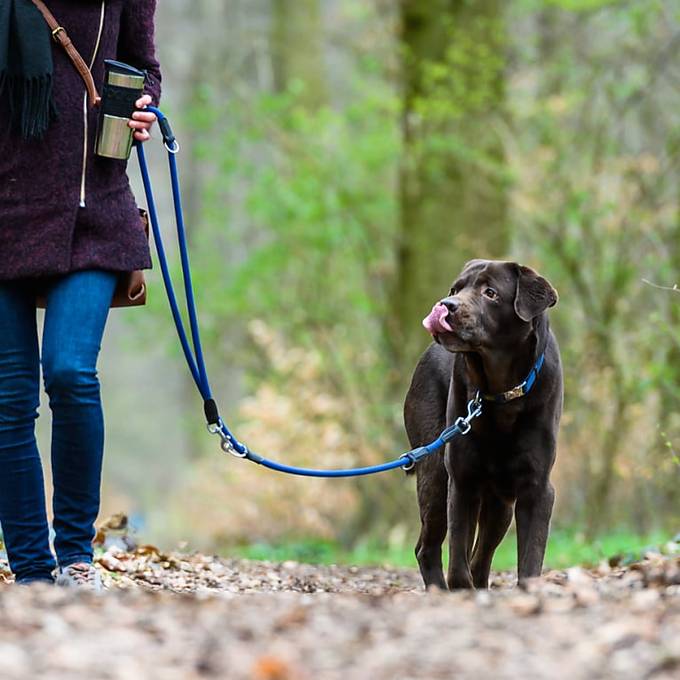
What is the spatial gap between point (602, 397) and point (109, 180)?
7.13 metres

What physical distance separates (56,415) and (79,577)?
594 mm

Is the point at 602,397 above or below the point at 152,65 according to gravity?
below

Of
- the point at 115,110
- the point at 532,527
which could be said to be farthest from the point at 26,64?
the point at 532,527

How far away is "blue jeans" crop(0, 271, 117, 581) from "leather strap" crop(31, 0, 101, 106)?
67 centimetres

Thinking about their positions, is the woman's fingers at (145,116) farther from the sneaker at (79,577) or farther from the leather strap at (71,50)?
the sneaker at (79,577)

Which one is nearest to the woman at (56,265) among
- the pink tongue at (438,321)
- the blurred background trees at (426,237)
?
the pink tongue at (438,321)

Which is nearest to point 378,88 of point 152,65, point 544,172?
point 544,172

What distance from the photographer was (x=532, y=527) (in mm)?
5070

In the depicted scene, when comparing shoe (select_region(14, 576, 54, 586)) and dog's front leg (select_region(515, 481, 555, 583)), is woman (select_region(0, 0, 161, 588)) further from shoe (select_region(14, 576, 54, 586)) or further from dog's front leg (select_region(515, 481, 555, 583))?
dog's front leg (select_region(515, 481, 555, 583))

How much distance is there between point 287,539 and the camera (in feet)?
44.0

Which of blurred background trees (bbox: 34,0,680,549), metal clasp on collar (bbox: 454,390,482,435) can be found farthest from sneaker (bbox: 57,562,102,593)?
blurred background trees (bbox: 34,0,680,549)

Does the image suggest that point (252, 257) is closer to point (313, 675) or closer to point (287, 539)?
point (287, 539)

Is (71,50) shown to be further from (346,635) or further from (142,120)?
(346,635)

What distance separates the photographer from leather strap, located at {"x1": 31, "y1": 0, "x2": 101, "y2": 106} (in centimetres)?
457
